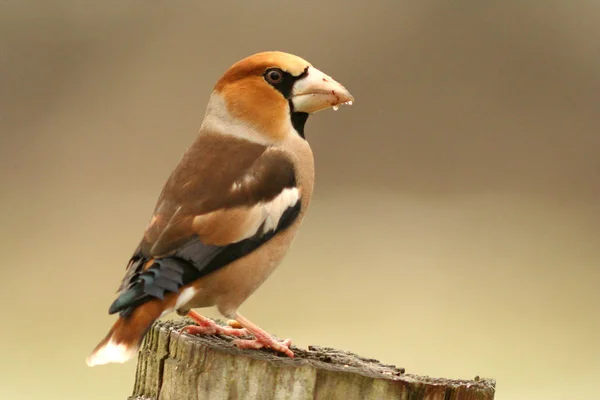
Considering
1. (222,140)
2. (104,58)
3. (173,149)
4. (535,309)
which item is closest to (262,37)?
(173,149)

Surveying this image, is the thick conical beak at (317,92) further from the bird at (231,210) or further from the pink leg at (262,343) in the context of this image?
the pink leg at (262,343)

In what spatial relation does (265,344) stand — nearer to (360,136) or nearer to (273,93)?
(273,93)

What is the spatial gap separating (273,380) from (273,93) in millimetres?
1139

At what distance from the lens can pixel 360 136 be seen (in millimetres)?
12898

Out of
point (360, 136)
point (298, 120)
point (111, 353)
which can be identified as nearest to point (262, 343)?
point (111, 353)

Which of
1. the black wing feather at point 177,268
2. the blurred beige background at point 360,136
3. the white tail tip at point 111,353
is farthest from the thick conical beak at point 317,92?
the blurred beige background at point 360,136

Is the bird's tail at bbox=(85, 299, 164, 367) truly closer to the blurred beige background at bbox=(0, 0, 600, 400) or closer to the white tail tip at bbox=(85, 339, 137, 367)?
the white tail tip at bbox=(85, 339, 137, 367)

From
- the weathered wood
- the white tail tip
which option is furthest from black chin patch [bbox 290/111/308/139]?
the white tail tip

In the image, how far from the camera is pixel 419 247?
39.7 ft

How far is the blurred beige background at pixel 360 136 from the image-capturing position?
456 inches

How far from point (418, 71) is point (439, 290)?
4.12 meters

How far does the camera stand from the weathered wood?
2.91m

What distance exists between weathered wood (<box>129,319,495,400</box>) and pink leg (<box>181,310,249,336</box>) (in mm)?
180

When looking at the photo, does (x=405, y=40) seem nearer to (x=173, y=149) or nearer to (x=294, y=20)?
(x=294, y=20)
